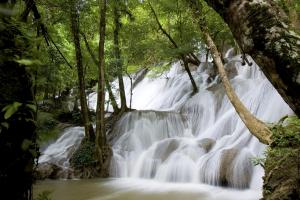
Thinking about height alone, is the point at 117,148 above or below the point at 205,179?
above

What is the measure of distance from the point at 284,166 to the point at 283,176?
17 cm

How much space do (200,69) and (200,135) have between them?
23.7 ft

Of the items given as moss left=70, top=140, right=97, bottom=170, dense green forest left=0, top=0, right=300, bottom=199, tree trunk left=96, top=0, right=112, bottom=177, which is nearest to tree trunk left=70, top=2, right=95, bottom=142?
dense green forest left=0, top=0, right=300, bottom=199

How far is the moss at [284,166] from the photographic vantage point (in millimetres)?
5254

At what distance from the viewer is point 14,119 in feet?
5.99

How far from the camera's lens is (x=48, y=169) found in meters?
13.4

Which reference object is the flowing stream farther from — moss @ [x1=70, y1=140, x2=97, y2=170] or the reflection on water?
moss @ [x1=70, y1=140, x2=97, y2=170]

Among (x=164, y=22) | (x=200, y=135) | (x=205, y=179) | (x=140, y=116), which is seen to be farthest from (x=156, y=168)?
(x=164, y=22)

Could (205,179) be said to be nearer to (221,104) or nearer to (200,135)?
(200,135)

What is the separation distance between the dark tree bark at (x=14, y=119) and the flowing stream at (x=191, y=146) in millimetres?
6664

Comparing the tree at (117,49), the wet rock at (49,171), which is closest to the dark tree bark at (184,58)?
the tree at (117,49)

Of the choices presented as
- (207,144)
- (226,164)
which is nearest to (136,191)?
(226,164)

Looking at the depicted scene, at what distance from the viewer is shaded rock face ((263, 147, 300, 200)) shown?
5199 mm

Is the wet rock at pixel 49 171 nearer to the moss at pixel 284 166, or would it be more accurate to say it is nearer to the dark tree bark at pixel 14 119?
the moss at pixel 284 166
